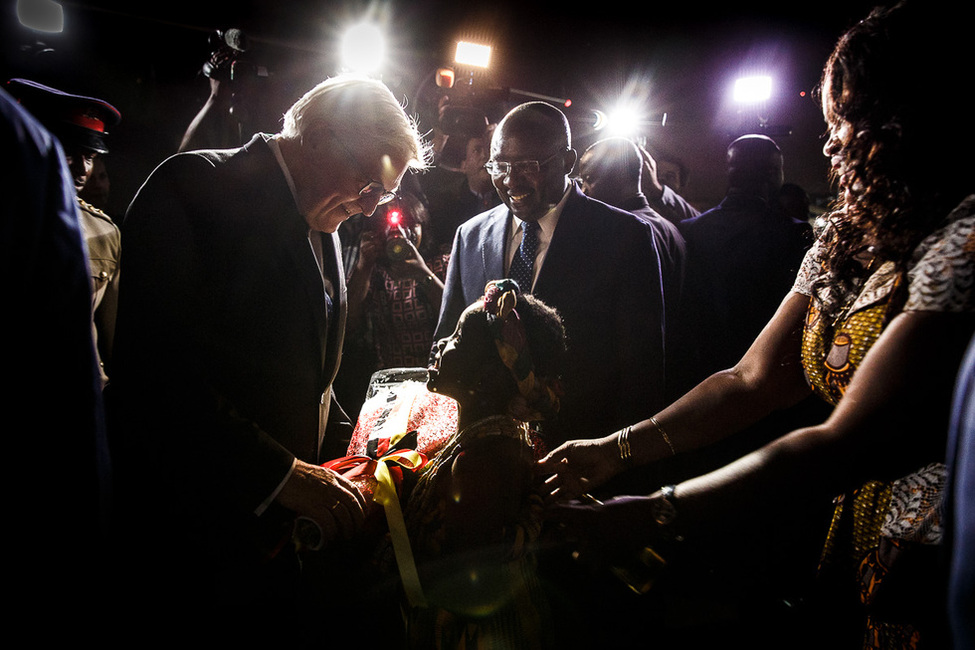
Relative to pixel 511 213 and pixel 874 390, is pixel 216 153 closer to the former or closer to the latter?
pixel 511 213

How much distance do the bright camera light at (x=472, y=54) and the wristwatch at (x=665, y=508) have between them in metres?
7.52

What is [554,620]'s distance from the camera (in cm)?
193

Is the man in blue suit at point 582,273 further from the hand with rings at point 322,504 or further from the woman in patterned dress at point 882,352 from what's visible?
the hand with rings at point 322,504

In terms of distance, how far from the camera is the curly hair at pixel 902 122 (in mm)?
1213

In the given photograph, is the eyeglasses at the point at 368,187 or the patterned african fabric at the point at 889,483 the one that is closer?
the patterned african fabric at the point at 889,483

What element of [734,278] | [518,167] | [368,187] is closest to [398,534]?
[368,187]

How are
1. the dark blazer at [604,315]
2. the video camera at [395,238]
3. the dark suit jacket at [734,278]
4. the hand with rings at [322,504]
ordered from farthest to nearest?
the video camera at [395,238] < the dark suit jacket at [734,278] < the dark blazer at [604,315] < the hand with rings at [322,504]

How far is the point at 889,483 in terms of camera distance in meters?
1.35

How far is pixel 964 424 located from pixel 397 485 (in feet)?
→ 5.38

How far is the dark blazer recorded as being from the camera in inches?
104

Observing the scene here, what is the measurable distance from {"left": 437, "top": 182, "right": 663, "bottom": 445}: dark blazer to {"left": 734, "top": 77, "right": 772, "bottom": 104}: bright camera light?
9.76 meters

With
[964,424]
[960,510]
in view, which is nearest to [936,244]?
[964,424]

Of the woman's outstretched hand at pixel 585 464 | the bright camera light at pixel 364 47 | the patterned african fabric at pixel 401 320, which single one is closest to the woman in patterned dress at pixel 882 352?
the woman's outstretched hand at pixel 585 464

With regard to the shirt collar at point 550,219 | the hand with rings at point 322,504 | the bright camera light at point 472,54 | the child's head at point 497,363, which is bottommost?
the hand with rings at point 322,504
